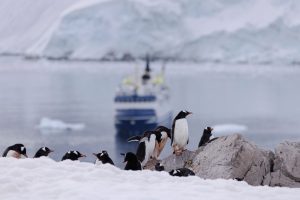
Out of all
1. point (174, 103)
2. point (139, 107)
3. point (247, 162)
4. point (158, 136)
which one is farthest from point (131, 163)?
Result: point (174, 103)

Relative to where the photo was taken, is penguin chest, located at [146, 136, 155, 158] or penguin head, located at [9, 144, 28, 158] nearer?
penguin head, located at [9, 144, 28, 158]

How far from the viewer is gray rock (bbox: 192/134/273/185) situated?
276 inches

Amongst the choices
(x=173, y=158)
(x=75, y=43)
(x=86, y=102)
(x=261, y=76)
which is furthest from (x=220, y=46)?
(x=173, y=158)

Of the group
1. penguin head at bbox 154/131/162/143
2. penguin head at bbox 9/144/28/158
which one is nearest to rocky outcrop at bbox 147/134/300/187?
penguin head at bbox 154/131/162/143

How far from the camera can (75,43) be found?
80500mm

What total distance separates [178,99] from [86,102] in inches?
302

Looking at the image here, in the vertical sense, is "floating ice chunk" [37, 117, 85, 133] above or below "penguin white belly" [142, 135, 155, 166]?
below

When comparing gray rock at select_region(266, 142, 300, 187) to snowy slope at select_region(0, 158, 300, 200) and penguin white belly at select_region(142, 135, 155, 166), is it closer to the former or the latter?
snowy slope at select_region(0, 158, 300, 200)

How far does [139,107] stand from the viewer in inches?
1606

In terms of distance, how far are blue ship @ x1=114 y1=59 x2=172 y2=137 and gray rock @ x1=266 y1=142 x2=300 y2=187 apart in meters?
29.8

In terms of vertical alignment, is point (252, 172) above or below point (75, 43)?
below

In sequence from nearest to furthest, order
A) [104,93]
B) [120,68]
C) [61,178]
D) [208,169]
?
[61,178], [208,169], [104,93], [120,68]

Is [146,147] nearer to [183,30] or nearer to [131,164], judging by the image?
[131,164]

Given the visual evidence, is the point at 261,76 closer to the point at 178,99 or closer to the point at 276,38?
the point at 276,38
